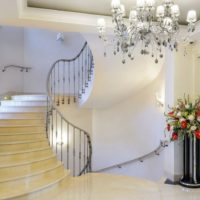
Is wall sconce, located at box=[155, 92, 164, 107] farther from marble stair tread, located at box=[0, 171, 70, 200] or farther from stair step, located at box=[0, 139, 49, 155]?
marble stair tread, located at box=[0, 171, 70, 200]

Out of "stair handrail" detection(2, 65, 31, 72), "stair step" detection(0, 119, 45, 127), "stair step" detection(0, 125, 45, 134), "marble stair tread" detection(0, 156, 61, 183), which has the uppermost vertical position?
"stair handrail" detection(2, 65, 31, 72)

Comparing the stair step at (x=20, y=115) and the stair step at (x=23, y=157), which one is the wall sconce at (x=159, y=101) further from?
the stair step at (x=23, y=157)

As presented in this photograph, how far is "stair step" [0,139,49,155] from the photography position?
4162mm

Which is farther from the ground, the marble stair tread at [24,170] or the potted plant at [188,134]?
the potted plant at [188,134]

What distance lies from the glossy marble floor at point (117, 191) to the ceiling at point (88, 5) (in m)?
2.65

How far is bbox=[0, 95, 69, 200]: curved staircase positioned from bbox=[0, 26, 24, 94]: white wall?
1814mm

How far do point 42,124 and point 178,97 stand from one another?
2.75 m

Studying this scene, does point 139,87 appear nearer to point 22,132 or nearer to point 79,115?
point 79,115

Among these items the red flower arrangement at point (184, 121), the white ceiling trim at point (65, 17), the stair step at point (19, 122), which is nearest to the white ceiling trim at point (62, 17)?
the white ceiling trim at point (65, 17)

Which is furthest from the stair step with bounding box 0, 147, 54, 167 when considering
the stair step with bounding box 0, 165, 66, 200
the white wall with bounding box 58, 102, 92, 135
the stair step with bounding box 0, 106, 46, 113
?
the white wall with bounding box 58, 102, 92, 135

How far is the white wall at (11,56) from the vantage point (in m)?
7.37

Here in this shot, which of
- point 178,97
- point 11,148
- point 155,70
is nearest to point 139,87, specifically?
point 155,70

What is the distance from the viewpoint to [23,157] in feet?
13.4

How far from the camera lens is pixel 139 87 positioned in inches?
262
